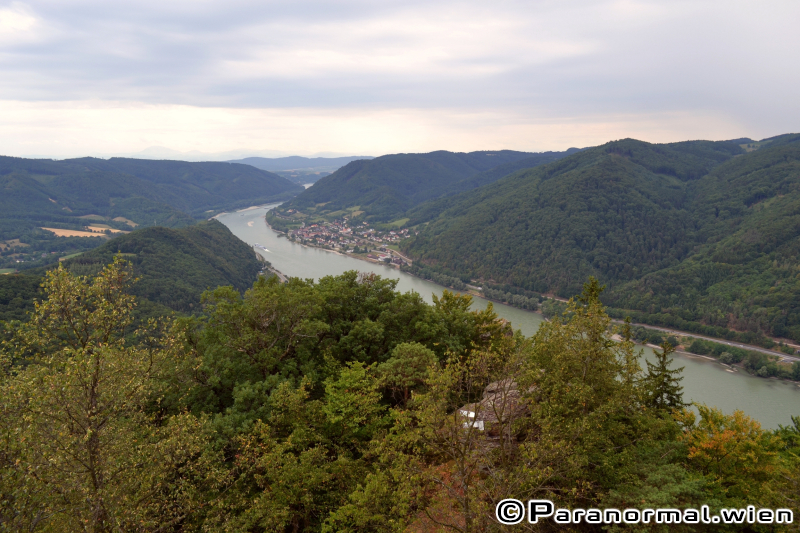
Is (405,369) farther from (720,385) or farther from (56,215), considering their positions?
(56,215)

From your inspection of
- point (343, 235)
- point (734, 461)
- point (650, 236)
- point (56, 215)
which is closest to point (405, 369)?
point (734, 461)

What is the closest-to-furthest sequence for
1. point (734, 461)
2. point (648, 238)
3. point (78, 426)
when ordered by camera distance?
point (78, 426) → point (734, 461) → point (648, 238)

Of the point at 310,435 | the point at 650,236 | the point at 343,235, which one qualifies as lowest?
the point at 310,435

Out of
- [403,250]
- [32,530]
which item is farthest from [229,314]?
[403,250]

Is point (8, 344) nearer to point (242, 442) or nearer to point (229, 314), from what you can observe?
point (242, 442)

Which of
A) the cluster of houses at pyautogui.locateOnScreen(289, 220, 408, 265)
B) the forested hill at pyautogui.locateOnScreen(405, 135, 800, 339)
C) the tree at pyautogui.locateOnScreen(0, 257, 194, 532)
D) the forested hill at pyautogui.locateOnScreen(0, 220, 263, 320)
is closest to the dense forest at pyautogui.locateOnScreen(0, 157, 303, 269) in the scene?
the forested hill at pyautogui.locateOnScreen(0, 220, 263, 320)

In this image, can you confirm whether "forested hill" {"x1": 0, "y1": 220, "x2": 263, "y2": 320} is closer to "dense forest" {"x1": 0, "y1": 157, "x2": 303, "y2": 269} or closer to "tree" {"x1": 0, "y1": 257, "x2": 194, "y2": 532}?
"dense forest" {"x1": 0, "y1": 157, "x2": 303, "y2": 269}

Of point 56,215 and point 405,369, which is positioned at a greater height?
point 56,215
